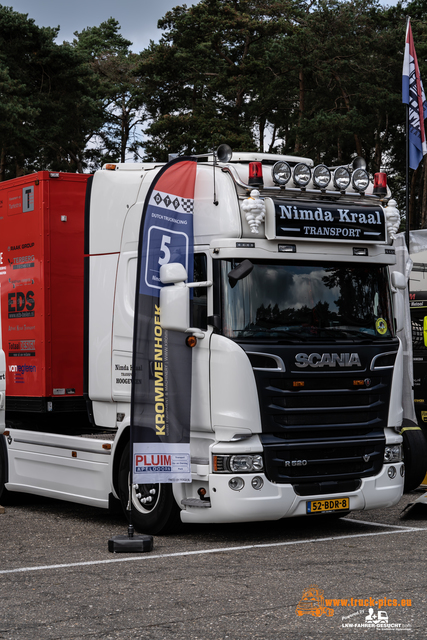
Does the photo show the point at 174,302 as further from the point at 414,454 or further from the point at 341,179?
the point at 414,454

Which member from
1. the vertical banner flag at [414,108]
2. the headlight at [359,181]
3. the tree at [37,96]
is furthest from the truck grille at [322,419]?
the tree at [37,96]

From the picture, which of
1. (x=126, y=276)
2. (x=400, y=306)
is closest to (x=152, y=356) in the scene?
(x=126, y=276)

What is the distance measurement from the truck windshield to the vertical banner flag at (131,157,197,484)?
557 millimetres

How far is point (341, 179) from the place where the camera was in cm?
873

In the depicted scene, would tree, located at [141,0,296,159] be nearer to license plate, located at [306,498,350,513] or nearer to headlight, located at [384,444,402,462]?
headlight, located at [384,444,402,462]

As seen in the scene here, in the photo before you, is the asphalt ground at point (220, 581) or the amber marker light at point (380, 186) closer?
the asphalt ground at point (220, 581)

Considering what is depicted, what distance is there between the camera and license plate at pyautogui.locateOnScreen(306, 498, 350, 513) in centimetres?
808

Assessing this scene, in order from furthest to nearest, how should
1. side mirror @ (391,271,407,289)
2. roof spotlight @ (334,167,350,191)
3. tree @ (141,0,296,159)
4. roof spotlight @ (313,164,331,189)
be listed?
tree @ (141,0,296,159) → side mirror @ (391,271,407,289) → roof spotlight @ (334,167,350,191) → roof spotlight @ (313,164,331,189)

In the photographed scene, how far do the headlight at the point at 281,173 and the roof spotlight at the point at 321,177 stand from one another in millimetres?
296

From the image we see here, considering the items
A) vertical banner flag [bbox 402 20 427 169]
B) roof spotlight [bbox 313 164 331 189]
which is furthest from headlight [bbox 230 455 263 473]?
vertical banner flag [bbox 402 20 427 169]

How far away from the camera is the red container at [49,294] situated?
32.6ft

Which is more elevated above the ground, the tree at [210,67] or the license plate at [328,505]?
the tree at [210,67]

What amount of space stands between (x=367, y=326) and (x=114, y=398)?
8.56 feet

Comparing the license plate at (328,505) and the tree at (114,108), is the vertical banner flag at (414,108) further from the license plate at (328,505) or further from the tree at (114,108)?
the tree at (114,108)
